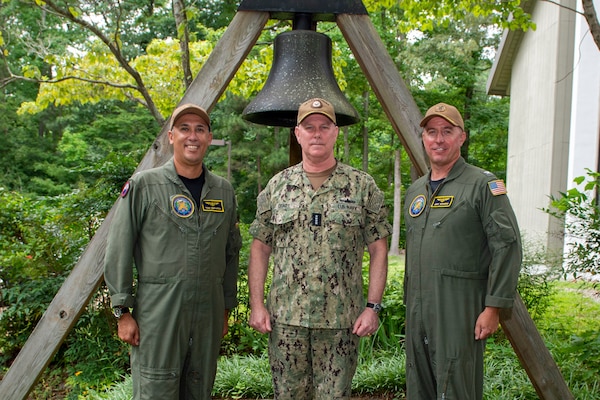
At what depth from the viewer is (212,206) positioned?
8.78 ft

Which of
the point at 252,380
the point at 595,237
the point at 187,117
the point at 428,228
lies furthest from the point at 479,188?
the point at 252,380

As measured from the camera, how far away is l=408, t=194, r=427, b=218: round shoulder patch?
105 inches

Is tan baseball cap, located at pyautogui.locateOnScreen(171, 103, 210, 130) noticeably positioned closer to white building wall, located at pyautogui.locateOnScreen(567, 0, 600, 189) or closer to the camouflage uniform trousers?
the camouflage uniform trousers

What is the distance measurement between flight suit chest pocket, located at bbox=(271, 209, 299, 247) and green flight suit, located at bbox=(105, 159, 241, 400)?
0.28 m

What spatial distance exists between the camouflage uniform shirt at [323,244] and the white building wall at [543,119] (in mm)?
7975

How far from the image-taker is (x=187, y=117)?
2711 mm

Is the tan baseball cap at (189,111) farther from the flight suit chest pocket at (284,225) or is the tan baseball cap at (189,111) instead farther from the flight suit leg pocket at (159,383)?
the flight suit leg pocket at (159,383)

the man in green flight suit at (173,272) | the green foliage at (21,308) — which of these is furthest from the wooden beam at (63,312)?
the green foliage at (21,308)

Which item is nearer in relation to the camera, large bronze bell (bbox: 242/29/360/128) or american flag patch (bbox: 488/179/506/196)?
american flag patch (bbox: 488/179/506/196)

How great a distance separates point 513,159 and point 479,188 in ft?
43.0

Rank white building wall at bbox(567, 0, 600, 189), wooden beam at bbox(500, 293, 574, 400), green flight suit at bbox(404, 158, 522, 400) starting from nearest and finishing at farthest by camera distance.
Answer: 1. green flight suit at bbox(404, 158, 522, 400)
2. wooden beam at bbox(500, 293, 574, 400)
3. white building wall at bbox(567, 0, 600, 189)

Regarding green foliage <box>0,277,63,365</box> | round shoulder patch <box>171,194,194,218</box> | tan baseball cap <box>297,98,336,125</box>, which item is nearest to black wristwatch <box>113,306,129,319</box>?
round shoulder patch <box>171,194,194,218</box>

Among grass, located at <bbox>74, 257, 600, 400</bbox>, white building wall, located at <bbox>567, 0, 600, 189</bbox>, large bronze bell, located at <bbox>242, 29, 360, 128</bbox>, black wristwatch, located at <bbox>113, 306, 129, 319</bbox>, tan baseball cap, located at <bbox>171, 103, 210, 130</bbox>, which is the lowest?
grass, located at <bbox>74, 257, 600, 400</bbox>

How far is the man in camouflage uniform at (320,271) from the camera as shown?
100 inches
